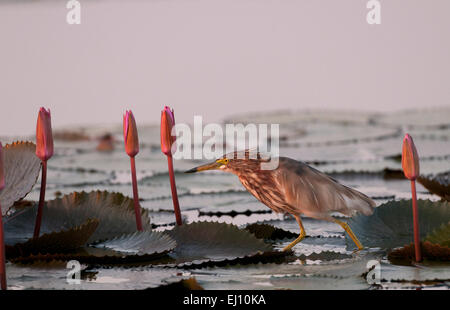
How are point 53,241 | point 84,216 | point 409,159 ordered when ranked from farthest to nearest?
1. point 84,216
2. point 53,241
3. point 409,159

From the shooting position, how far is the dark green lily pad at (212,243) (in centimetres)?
97

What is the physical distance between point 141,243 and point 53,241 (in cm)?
12

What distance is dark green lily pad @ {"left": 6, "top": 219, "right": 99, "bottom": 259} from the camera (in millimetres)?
963

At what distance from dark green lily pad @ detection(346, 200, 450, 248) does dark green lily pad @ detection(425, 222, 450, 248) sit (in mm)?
81

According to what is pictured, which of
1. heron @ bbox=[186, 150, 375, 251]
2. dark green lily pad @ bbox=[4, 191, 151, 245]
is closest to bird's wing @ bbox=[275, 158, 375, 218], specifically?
heron @ bbox=[186, 150, 375, 251]

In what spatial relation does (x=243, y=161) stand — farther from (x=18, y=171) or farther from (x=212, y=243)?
(x=18, y=171)

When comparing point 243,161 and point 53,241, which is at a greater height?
point 243,161

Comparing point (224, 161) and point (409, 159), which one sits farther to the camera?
point (224, 161)

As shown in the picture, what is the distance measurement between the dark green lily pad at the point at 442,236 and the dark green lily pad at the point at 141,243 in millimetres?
342

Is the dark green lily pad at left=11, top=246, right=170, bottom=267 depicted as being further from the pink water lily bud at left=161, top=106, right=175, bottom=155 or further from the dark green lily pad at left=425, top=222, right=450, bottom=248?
the dark green lily pad at left=425, top=222, right=450, bottom=248

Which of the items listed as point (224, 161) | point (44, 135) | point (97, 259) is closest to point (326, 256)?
point (224, 161)

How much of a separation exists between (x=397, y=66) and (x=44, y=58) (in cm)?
239

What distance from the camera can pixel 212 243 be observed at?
1.01 meters
